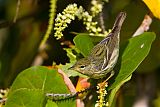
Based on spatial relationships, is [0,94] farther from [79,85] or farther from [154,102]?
[154,102]

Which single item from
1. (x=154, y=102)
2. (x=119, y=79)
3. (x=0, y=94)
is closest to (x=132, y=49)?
(x=119, y=79)

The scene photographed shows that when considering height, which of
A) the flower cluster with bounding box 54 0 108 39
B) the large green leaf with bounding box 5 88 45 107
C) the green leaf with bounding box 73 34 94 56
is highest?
the flower cluster with bounding box 54 0 108 39

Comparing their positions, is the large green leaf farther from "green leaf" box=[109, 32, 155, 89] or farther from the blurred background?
the blurred background

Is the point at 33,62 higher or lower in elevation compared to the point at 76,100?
higher

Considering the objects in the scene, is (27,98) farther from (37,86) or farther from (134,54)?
(134,54)

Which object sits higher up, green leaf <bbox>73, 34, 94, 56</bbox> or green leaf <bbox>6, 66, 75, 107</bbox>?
green leaf <bbox>73, 34, 94, 56</bbox>

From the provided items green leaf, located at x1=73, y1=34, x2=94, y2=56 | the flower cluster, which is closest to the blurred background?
the flower cluster

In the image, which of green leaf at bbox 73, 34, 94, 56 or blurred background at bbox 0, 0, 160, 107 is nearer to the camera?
green leaf at bbox 73, 34, 94, 56
